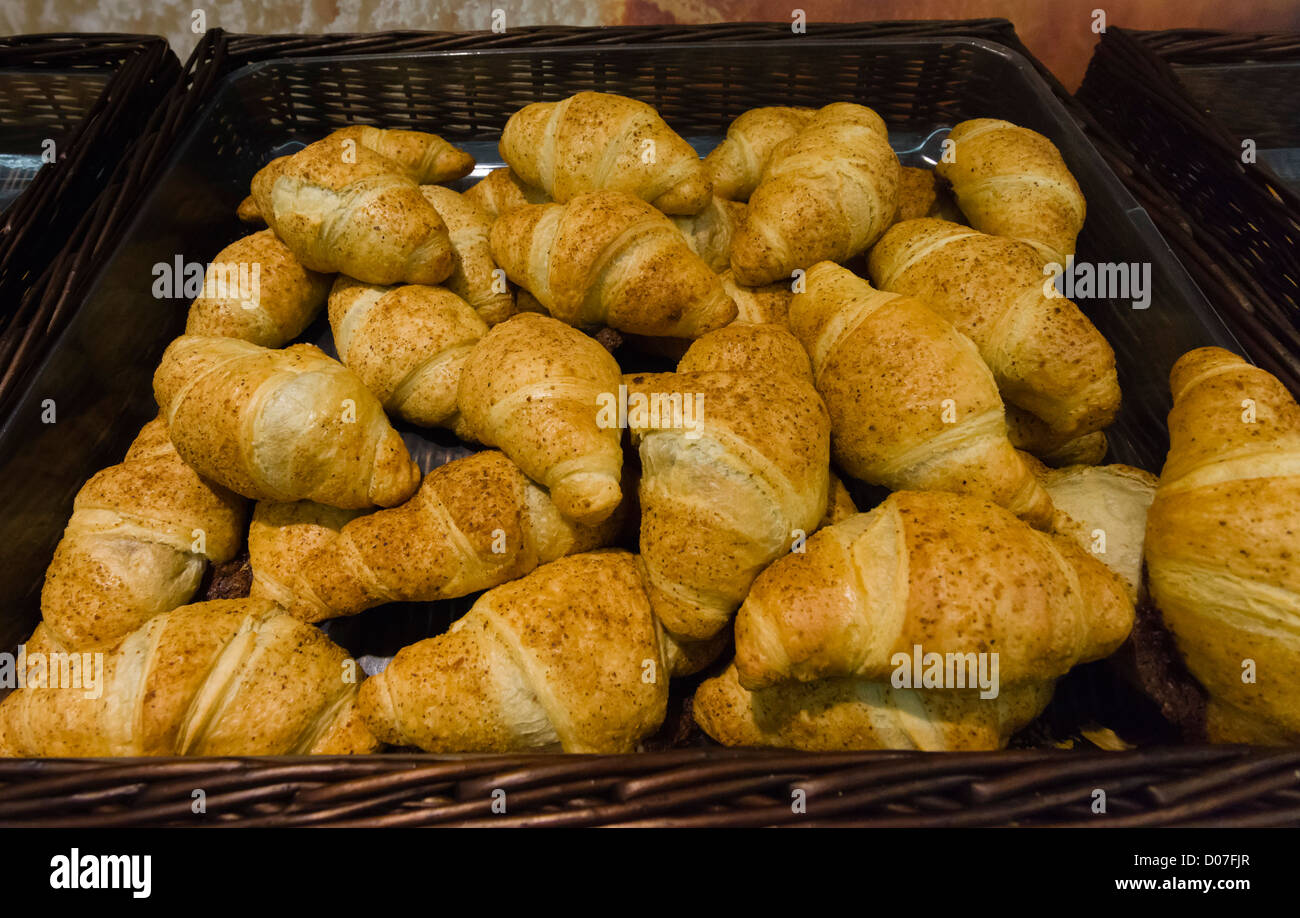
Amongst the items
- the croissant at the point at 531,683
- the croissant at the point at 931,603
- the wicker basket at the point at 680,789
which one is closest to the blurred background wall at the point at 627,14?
the croissant at the point at 931,603

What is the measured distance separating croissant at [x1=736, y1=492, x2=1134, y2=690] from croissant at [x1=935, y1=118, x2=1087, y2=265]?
83 centimetres

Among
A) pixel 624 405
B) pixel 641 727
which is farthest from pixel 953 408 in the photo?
pixel 641 727

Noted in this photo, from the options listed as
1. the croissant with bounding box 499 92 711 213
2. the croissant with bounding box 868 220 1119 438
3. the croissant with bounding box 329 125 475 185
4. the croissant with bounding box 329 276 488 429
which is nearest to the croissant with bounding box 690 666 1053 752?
the croissant with bounding box 868 220 1119 438

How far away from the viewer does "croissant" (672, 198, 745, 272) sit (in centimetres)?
175

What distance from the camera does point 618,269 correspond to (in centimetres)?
148

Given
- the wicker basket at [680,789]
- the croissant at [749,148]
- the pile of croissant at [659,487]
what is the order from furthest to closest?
the croissant at [749,148] → the pile of croissant at [659,487] → the wicker basket at [680,789]

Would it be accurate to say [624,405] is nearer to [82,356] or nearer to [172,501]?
[172,501]

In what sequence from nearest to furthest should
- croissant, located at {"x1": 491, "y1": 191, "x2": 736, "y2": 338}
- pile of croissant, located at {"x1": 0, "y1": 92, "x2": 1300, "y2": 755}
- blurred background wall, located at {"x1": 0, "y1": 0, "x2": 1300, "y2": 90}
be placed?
pile of croissant, located at {"x1": 0, "y1": 92, "x2": 1300, "y2": 755}
croissant, located at {"x1": 491, "y1": 191, "x2": 736, "y2": 338}
blurred background wall, located at {"x1": 0, "y1": 0, "x2": 1300, "y2": 90}

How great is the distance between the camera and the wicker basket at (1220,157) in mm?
1498

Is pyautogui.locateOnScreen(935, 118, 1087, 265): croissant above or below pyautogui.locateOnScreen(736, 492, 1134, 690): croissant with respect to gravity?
above

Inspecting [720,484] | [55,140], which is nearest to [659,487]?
[720,484]

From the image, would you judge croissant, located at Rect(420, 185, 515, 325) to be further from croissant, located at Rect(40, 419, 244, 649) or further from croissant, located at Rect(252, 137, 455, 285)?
croissant, located at Rect(40, 419, 244, 649)

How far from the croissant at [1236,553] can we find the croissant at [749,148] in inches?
46.3

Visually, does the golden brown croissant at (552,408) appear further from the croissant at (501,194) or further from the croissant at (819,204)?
the croissant at (501,194)
